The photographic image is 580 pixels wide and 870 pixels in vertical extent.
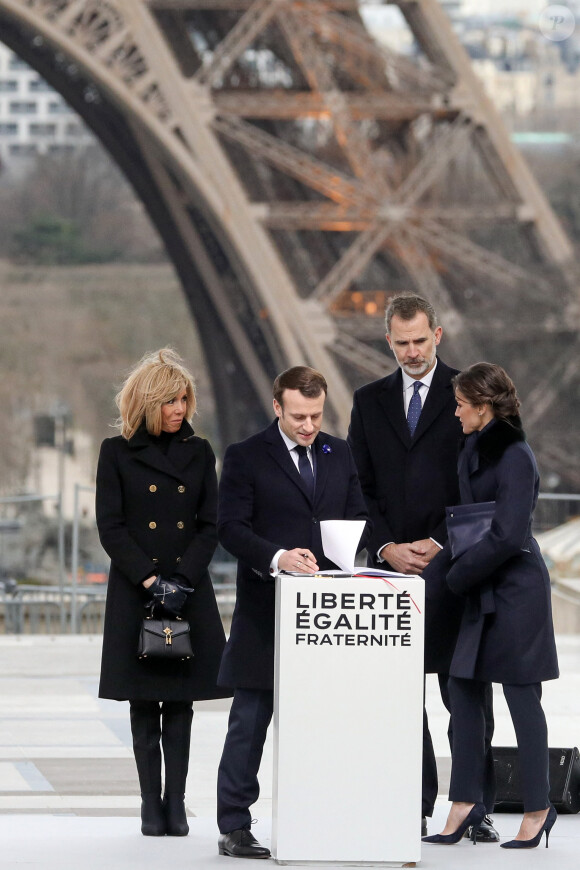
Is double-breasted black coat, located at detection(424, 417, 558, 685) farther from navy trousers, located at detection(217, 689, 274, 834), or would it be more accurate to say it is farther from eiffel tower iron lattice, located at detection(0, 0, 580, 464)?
eiffel tower iron lattice, located at detection(0, 0, 580, 464)

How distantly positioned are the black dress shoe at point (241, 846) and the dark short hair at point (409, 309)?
146 centimetres

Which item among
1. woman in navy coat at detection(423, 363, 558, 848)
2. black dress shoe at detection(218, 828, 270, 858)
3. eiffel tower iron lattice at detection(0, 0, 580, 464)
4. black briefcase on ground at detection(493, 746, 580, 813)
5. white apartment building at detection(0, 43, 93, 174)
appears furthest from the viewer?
white apartment building at detection(0, 43, 93, 174)

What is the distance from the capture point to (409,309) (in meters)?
4.60

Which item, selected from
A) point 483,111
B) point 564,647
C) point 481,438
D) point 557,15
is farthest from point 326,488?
point 557,15

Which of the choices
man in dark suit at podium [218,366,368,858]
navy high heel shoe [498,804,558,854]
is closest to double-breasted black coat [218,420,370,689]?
man in dark suit at podium [218,366,368,858]

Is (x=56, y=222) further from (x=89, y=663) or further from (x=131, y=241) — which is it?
(x=89, y=663)

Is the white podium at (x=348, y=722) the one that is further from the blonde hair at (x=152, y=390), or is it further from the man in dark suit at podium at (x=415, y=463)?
the blonde hair at (x=152, y=390)

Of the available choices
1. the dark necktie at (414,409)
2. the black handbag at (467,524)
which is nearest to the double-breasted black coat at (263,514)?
the black handbag at (467,524)

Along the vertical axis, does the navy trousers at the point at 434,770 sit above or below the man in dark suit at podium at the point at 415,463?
below

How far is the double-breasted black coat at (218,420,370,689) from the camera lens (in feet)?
14.5

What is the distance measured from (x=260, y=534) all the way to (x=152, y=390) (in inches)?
20.5

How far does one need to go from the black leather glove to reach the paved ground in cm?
64

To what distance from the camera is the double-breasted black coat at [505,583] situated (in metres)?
4.39

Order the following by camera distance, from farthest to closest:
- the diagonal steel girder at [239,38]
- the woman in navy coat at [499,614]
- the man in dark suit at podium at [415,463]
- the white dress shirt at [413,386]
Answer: the diagonal steel girder at [239,38] < the white dress shirt at [413,386] < the man in dark suit at podium at [415,463] < the woman in navy coat at [499,614]
